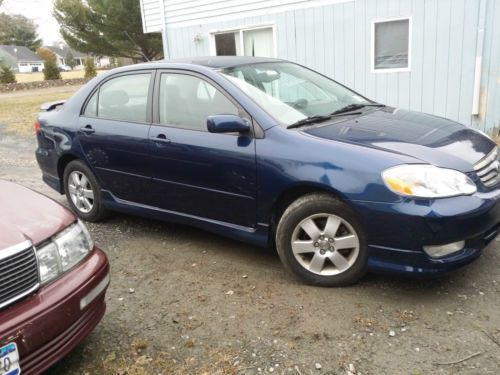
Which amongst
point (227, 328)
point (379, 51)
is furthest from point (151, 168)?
point (379, 51)

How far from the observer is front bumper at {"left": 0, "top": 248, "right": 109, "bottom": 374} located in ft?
7.25

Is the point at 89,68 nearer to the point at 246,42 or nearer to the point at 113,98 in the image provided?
the point at 246,42

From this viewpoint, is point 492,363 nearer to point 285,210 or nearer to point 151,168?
point 285,210

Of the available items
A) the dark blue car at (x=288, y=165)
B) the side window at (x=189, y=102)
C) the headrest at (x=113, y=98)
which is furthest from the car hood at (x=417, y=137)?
the headrest at (x=113, y=98)

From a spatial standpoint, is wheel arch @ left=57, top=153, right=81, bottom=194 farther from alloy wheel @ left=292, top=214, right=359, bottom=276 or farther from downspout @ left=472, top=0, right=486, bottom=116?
downspout @ left=472, top=0, right=486, bottom=116

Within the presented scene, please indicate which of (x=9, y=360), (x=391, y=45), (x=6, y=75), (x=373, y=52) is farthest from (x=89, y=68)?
(x=9, y=360)

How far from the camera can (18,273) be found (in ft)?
7.50

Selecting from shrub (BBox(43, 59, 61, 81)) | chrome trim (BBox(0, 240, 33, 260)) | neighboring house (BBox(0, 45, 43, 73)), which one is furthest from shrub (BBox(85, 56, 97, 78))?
neighboring house (BBox(0, 45, 43, 73))

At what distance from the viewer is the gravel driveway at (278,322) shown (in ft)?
8.80

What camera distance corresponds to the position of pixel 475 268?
360 cm

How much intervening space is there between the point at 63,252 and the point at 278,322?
4.44 ft

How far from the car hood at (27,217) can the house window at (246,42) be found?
7914mm

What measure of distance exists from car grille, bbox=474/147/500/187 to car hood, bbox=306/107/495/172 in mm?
37

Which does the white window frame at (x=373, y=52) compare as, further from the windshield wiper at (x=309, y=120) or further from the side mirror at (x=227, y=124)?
the side mirror at (x=227, y=124)
